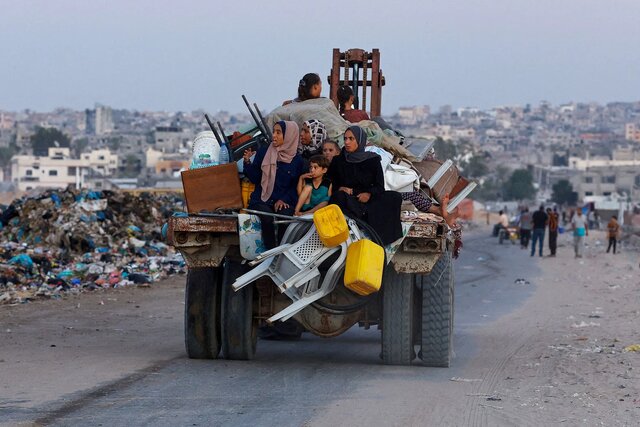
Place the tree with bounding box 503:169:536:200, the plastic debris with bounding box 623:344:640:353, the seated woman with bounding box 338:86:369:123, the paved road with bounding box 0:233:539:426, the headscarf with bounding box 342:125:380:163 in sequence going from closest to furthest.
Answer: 1. the paved road with bounding box 0:233:539:426
2. the headscarf with bounding box 342:125:380:163
3. the seated woman with bounding box 338:86:369:123
4. the plastic debris with bounding box 623:344:640:353
5. the tree with bounding box 503:169:536:200

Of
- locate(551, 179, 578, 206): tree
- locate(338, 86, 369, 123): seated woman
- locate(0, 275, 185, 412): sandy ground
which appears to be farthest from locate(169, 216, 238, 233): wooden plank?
locate(551, 179, 578, 206): tree

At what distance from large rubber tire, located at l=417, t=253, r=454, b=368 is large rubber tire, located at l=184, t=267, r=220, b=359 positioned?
1.79 meters

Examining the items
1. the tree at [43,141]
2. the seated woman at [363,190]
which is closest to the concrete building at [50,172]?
the tree at [43,141]

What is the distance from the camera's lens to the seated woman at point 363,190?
11.8 meters

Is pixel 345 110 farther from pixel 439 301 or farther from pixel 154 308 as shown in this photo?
pixel 154 308

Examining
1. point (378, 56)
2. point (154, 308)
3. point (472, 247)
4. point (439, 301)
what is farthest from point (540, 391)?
point (472, 247)

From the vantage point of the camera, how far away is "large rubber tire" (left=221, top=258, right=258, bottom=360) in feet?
40.0

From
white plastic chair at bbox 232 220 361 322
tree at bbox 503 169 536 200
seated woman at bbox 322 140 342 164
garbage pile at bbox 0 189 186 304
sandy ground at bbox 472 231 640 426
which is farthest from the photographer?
tree at bbox 503 169 536 200

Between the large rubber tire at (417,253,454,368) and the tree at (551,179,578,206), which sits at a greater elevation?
the tree at (551,179,578,206)

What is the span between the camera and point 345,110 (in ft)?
45.4

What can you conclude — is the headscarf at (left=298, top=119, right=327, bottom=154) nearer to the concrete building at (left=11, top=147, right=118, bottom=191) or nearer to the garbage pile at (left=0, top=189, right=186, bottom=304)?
the garbage pile at (left=0, top=189, right=186, bottom=304)

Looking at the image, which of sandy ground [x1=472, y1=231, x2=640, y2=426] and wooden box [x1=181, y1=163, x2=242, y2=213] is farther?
wooden box [x1=181, y1=163, x2=242, y2=213]

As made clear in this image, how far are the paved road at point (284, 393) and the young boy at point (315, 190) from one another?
1380 millimetres

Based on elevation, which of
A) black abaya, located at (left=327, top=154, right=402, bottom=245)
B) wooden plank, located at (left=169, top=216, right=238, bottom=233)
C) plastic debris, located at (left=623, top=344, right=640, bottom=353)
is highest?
black abaya, located at (left=327, top=154, right=402, bottom=245)
